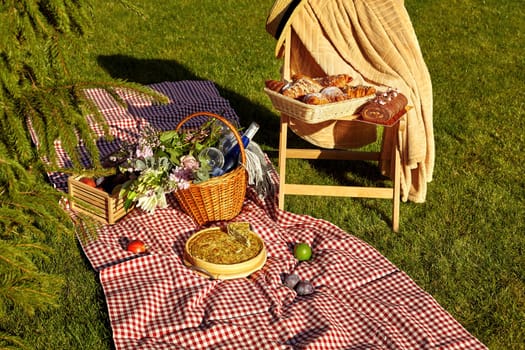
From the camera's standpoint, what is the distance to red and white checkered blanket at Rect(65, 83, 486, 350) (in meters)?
3.56

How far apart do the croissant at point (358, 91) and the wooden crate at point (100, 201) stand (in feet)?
5.33

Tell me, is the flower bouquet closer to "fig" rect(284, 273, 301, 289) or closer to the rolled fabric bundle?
"fig" rect(284, 273, 301, 289)

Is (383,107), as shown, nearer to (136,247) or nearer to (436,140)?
(136,247)

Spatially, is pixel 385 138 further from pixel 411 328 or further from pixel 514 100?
pixel 514 100

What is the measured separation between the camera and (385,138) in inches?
211

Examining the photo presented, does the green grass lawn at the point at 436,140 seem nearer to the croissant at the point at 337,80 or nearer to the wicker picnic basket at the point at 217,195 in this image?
the wicker picnic basket at the point at 217,195

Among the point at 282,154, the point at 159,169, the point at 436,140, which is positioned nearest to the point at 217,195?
the point at 159,169

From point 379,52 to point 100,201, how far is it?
7.07 feet

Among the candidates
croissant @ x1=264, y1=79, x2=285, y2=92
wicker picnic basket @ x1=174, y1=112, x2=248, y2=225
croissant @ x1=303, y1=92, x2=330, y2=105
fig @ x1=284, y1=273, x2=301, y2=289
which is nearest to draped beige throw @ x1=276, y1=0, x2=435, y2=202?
croissant @ x1=264, y1=79, x2=285, y2=92

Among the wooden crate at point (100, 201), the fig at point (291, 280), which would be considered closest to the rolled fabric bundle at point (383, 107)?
the fig at point (291, 280)

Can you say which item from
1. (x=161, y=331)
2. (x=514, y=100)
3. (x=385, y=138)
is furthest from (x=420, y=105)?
(x=514, y=100)

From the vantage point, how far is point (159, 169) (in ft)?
14.5

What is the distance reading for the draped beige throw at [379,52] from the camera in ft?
15.6

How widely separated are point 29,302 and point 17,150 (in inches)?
22.2
